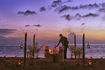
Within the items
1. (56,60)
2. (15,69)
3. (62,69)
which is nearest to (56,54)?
(56,60)

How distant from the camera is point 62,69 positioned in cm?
934

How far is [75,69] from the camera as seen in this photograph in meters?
9.38

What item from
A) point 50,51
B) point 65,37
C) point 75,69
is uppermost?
point 65,37

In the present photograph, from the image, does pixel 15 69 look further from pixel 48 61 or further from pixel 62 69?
pixel 48 61

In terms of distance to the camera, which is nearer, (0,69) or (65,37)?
(0,69)

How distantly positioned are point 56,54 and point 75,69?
319cm

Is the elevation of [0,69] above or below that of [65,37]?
below

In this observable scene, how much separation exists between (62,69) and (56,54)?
3110mm

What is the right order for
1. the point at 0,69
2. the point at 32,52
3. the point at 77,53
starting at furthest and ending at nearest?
the point at 32,52 < the point at 77,53 < the point at 0,69

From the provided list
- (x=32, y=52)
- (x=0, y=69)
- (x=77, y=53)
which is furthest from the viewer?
(x=32, y=52)

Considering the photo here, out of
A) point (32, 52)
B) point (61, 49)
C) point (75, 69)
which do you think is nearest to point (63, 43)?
point (61, 49)

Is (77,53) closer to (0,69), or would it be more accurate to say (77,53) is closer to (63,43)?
(63,43)

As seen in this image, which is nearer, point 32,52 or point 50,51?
point 50,51

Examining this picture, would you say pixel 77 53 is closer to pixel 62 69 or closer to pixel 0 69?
pixel 62 69
